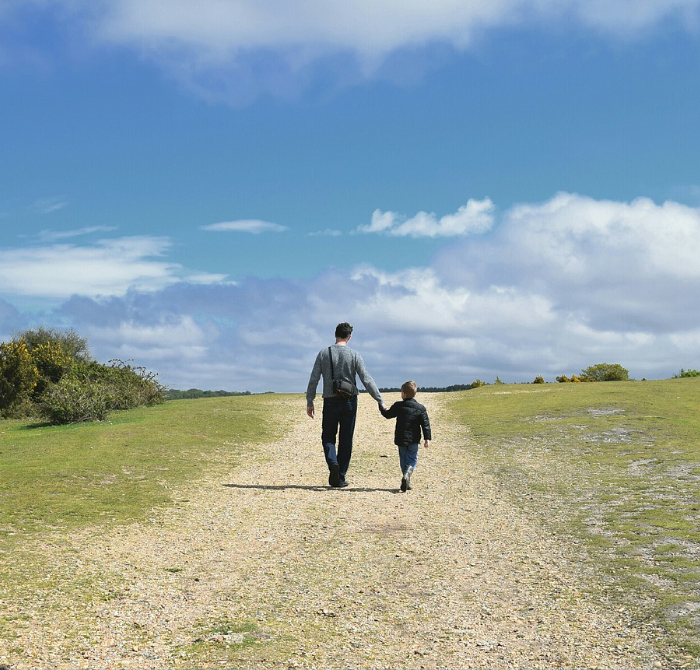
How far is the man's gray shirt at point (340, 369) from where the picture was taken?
1398 cm

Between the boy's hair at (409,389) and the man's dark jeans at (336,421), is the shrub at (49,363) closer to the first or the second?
the man's dark jeans at (336,421)

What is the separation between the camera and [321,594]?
730 cm

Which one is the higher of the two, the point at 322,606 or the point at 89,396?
the point at 89,396

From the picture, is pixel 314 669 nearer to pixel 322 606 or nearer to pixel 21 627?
pixel 322 606

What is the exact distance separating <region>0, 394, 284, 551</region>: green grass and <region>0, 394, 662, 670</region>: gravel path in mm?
950

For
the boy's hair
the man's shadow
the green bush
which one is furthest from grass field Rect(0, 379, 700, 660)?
the boy's hair

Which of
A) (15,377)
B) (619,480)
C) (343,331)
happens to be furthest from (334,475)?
(15,377)

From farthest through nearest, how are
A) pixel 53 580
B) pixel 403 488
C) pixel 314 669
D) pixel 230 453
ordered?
pixel 230 453 < pixel 403 488 < pixel 53 580 < pixel 314 669

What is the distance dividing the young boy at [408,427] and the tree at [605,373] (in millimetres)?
45269

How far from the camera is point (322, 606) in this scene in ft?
22.7

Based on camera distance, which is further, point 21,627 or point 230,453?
point 230,453

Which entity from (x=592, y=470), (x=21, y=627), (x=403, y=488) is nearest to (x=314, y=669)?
(x=21, y=627)

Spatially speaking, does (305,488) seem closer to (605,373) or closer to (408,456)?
(408,456)

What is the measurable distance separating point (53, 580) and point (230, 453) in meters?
11.2
